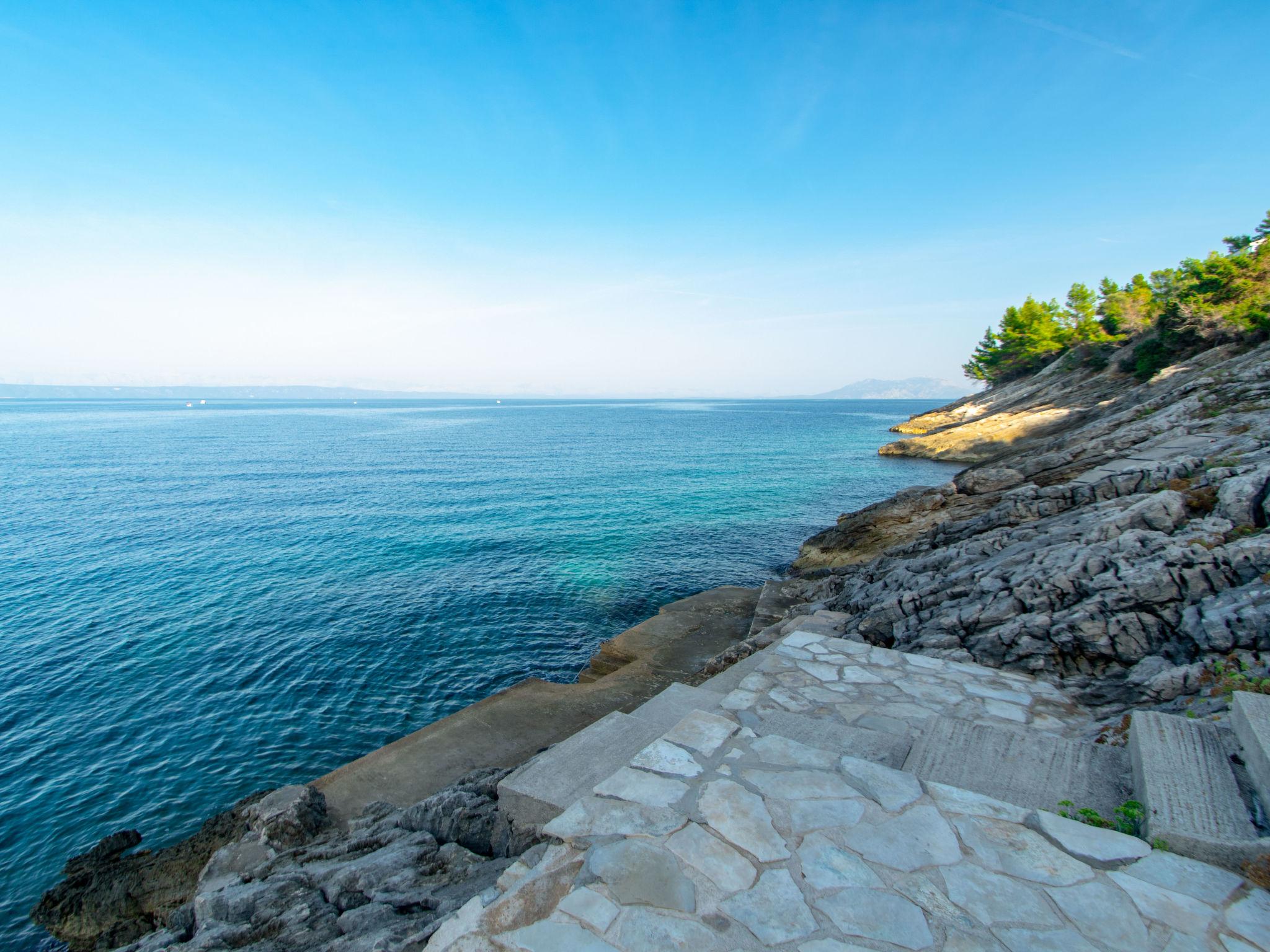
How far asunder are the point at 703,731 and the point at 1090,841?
3.08 metres

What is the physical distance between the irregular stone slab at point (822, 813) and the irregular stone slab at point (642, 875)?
40.5 inches

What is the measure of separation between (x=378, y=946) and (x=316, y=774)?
33.1ft

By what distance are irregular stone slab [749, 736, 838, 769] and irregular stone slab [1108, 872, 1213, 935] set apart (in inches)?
82.2

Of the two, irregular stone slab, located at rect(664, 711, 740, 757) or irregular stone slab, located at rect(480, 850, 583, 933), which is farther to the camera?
irregular stone slab, located at rect(664, 711, 740, 757)

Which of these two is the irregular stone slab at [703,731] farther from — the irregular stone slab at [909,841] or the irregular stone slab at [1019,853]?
the irregular stone slab at [1019,853]

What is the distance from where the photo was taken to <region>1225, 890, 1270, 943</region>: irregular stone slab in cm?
343

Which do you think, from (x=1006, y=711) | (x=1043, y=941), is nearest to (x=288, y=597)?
(x=1006, y=711)

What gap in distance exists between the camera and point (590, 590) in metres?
23.4

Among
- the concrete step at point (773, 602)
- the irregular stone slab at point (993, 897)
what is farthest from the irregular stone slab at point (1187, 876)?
the concrete step at point (773, 602)

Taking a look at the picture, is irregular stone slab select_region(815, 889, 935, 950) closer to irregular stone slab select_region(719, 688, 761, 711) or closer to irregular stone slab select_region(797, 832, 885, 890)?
irregular stone slab select_region(797, 832, 885, 890)

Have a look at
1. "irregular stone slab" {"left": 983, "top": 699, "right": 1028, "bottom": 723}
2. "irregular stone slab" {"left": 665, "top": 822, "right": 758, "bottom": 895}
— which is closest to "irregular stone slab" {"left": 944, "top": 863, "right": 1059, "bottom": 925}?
"irregular stone slab" {"left": 665, "top": 822, "right": 758, "bottom": 895}

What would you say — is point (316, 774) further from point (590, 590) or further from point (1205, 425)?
point (1205, 425)

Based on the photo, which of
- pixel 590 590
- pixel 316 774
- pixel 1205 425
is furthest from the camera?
pixel 590 590

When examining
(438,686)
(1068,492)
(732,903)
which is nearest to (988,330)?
(1068,492)
